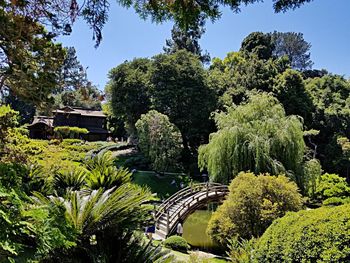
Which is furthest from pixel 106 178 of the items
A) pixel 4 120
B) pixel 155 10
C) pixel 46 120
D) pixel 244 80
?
pixel 244 80

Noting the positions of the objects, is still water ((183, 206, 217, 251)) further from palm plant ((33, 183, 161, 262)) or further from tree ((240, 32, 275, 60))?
tree ((240, 32, 275, 60))

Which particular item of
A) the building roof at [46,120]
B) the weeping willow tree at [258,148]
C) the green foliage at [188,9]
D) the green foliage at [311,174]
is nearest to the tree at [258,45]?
the weeping willow tree at [258,148]

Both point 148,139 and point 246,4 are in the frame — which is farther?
point 148,139

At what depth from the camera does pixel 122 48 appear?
5.59 metres

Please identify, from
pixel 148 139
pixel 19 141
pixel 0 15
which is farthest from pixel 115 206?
pixel 148 139

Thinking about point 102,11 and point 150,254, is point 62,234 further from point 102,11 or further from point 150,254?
point 102,11

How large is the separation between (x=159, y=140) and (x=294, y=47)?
1827 inches

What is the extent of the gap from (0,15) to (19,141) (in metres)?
5.27

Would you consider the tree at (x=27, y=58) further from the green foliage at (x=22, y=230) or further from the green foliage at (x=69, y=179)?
the green foliage at (x=22, y=230)

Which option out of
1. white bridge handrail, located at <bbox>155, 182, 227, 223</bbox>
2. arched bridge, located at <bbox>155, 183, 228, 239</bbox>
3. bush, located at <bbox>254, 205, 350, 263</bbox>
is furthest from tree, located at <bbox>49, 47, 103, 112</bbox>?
white bridge handrail, located at <bbox>155, 182, 227, 223</bbox>

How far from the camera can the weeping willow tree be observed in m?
17.3

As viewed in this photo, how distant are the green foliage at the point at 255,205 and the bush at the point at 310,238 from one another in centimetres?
595

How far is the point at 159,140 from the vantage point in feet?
84.1

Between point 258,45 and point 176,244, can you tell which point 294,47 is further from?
point 176,244
